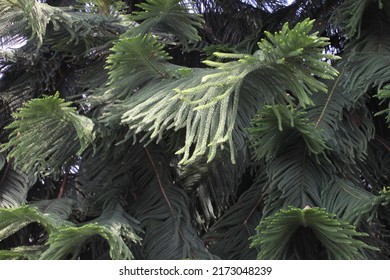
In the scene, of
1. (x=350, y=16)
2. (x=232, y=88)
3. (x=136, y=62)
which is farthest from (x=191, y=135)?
(x=350, y=16)

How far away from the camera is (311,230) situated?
1.70 meters

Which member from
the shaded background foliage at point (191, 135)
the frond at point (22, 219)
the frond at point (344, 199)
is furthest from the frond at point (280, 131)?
the frond at point (22, 219)

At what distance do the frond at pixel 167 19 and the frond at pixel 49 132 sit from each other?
31 centimetres

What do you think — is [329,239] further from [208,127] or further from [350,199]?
[208,127]

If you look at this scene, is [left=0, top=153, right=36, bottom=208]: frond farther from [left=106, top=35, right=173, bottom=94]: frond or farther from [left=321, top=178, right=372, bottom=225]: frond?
[left=321, top=178, right=372, bottom=225]: frond

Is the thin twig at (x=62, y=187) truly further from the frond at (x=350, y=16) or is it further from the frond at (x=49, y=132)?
the frond at (x=350, y=16)

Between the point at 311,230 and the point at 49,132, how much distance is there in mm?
707

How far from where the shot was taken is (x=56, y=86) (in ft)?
7.77

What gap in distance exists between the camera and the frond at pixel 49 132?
1613 mm

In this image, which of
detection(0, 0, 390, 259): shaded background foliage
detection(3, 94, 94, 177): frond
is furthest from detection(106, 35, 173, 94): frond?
detection(3, 94, 94, 177): frond

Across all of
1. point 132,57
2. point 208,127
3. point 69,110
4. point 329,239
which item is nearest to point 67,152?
point 69,110

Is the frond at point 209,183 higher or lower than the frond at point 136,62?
lower

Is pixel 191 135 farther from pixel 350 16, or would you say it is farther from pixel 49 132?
pixel 350 16

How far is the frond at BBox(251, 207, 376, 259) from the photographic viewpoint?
5.04ft
